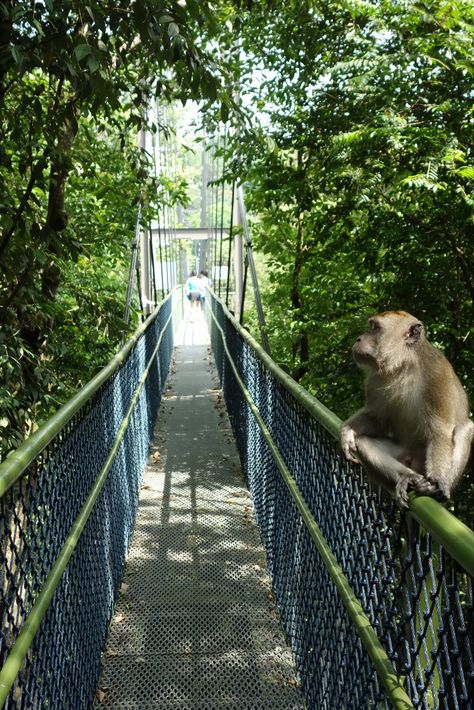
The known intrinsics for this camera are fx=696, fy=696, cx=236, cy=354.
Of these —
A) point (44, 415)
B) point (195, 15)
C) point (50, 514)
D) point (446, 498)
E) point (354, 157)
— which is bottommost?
point (44, 415)

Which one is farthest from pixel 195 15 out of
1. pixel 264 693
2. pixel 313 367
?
pixel 313 367

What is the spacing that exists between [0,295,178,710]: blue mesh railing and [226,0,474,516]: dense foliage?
2.55 m

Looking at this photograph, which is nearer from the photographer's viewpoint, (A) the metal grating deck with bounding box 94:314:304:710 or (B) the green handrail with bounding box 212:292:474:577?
(B) the green handrail with bounding box 212:292:474:577

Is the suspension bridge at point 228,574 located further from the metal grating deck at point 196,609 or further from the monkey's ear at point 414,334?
the monkey's ear at point 414,334

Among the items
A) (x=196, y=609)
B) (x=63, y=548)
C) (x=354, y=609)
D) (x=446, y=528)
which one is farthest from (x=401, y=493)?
(x=196, y=609)

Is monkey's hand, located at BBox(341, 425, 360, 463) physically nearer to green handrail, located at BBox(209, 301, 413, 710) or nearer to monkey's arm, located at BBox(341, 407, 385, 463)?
monkey's arm, located at BBox(341, 407, 385, 463)

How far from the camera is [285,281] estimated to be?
12438 millimetres

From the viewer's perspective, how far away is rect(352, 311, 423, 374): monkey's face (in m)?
2.93

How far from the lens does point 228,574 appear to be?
4566mm

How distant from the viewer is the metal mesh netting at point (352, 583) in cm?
163

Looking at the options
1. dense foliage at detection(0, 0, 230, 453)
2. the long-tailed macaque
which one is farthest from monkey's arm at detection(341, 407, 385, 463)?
dense foliage at detection(0, 0, 230, 453)

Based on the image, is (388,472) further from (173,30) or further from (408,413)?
(173,30)

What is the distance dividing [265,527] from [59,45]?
3314mm

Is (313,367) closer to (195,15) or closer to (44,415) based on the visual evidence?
(44,415)
